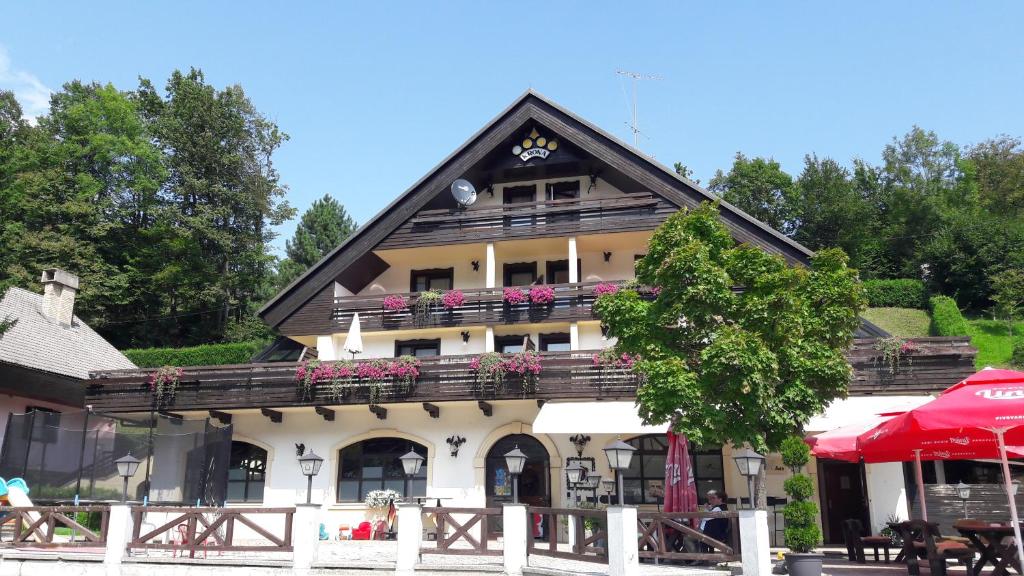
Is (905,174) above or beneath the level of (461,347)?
above

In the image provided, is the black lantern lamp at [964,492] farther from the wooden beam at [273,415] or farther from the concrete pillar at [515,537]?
the wooden beam at [273,415]

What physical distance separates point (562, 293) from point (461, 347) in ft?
11.1

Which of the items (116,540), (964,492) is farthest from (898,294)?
(116,540)

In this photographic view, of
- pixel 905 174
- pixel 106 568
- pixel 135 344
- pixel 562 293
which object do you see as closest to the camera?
pixel 106 568

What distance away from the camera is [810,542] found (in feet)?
39.1

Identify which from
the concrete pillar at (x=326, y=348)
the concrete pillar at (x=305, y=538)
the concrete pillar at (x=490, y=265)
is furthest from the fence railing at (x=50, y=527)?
the concrete pillar at (x=490, y=265)

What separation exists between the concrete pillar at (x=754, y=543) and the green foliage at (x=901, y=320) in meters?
28.1

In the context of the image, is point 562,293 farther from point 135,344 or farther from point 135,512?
Answer: point 135,344

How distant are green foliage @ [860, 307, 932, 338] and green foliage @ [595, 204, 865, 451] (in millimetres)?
24823

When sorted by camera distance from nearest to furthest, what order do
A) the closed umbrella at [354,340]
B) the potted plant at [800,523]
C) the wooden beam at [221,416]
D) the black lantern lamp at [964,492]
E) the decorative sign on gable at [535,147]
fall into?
the potted plant at [800,523] < the black lantern lamp at [964,492] < the closed umbrella at [354,340] < the wooden beam at [221,416] < the decorative sign on gable at [535,147]

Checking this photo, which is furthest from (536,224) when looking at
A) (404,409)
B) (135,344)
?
(135,344)

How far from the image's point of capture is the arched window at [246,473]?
74.4 feet

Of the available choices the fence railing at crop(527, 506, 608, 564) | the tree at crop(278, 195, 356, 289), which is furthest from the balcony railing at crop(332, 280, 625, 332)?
the tree at crop(278, 195, 356, 289)

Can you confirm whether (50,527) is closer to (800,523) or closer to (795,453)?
(800,523)
